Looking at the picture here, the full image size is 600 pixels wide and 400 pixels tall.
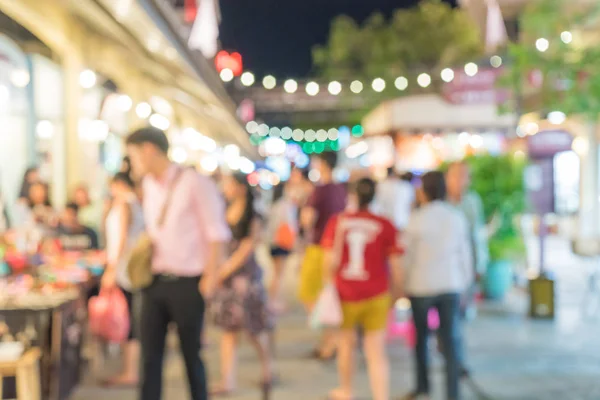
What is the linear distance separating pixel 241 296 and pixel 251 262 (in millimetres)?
301

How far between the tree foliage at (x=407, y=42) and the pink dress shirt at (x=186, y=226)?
35.2 m

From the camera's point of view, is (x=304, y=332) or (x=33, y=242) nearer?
(x=33, y=242)

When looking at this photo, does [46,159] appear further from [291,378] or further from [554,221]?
[554,221]

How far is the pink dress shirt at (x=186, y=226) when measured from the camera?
15.6ft

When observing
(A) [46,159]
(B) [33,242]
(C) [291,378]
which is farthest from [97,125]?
(C) [291,378]

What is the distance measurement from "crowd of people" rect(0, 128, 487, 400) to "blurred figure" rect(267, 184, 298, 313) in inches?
81.3

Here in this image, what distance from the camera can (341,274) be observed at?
18.5 ft

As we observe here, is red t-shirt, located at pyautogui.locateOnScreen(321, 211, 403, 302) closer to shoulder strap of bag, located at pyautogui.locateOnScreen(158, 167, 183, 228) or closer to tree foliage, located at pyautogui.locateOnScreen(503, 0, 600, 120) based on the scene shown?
shoulder strap of bag, located at pyautogui.locateOnScreen(158, 167, 183, 228)

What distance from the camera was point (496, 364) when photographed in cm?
750

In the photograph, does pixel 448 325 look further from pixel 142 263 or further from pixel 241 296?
pixel 142 263

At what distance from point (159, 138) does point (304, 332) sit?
5.25m

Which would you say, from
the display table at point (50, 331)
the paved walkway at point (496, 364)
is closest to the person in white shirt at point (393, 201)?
the paved walkway at point (496, 364)

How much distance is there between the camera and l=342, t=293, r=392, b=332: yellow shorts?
557cm

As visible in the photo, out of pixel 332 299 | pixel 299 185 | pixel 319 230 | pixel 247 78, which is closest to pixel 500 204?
pixel 299 185
